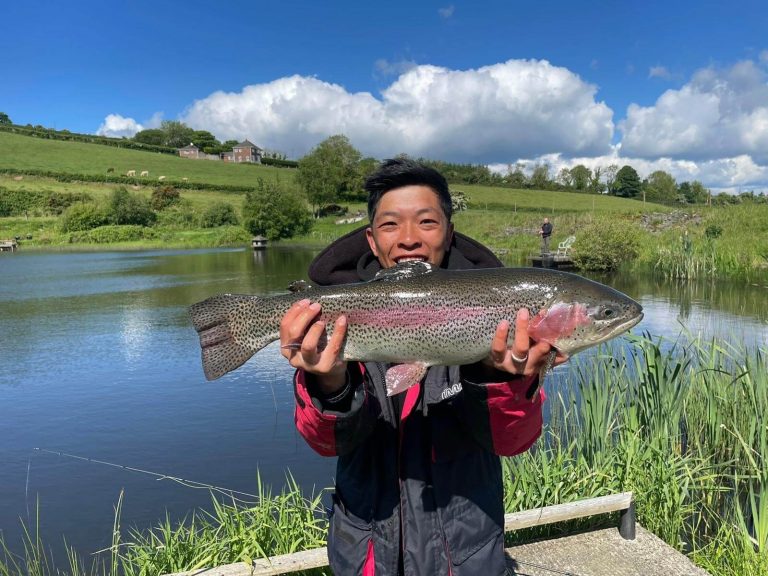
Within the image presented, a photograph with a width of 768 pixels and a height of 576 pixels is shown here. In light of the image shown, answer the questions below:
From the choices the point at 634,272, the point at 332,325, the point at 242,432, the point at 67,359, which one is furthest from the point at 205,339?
the point at 634,272

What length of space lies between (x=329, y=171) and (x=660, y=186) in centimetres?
7005

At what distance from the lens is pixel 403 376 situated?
259 cm

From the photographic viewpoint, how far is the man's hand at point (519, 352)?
8.28 ft

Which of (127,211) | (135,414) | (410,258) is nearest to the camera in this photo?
(410,258)

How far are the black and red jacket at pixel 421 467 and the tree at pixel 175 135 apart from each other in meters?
180

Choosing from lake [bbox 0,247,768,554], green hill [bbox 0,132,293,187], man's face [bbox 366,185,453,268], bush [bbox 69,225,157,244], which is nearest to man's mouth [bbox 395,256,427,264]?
man's face [bbox 366,185,453,268]

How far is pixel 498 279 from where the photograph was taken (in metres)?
2.81

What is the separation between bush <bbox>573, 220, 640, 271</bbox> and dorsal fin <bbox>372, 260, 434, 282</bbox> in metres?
29.6

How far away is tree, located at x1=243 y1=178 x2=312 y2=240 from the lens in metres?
67.9

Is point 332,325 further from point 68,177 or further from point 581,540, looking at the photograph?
point 68,177

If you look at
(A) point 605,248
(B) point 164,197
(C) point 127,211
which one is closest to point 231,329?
(A) point 605,248

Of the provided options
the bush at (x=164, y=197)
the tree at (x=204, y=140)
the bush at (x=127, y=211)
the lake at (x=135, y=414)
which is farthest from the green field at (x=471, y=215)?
the tree at (x=204, y=140)

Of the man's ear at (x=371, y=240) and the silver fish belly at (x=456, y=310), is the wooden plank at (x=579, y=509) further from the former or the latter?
the man's ear at (x=371, y=240)

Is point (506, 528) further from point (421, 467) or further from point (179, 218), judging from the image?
point (179, 218)
